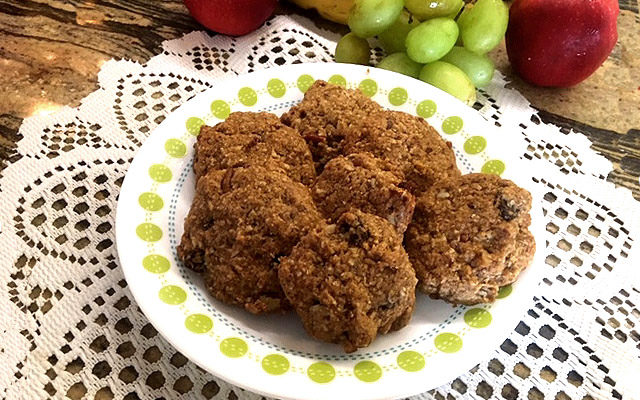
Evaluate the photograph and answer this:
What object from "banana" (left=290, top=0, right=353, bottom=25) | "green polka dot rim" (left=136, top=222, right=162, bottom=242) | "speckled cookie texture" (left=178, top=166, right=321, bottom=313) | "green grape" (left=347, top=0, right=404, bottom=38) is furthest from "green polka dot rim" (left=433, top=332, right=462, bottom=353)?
"banana" (left=290, top=0, right=353, bottom=25)

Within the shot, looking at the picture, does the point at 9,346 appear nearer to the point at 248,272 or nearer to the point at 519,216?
the point at 248,272

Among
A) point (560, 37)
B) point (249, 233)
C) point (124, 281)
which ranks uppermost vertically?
point (560, 37)

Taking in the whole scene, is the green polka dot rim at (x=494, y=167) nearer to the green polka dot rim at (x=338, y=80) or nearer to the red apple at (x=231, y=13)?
the green polka dot rim at (x=338, y=80)

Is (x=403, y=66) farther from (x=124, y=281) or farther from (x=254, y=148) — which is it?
(x=124, y=281)

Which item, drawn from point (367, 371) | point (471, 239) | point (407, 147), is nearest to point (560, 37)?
point (407, 147)

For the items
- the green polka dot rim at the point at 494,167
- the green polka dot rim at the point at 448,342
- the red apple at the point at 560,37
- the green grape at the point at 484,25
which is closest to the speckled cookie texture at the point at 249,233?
the green polka dot rim at the point at 448,342

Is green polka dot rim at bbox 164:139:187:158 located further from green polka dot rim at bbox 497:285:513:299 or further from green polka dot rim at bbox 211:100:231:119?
green polka dot rim at bbox 497:285:513:299
